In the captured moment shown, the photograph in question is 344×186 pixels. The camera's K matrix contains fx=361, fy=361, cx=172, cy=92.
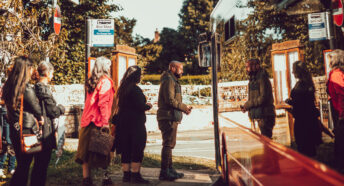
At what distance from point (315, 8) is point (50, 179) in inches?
205

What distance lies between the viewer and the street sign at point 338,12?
5.12ft

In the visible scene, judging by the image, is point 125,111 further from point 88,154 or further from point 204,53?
point 204,53

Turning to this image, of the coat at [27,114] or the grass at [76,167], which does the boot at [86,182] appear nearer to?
the grass at [76,167]

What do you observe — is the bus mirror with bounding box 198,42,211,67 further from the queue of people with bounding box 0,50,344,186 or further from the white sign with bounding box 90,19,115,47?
the white sign with bounding box 90,19,115,47

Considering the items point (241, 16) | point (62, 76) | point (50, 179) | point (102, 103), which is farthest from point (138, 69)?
point (62, 76)

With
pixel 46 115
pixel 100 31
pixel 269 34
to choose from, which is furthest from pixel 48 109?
pixel 269 34

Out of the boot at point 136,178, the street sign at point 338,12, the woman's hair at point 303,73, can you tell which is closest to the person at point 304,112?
the woman's hair at point 303,73

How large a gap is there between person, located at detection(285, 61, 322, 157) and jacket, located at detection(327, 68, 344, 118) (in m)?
0.12

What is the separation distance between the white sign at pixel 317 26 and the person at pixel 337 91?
120 mm

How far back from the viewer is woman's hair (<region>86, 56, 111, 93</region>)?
4.82m

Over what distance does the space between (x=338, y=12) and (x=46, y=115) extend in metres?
3.59

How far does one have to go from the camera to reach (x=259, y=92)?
8.32ft

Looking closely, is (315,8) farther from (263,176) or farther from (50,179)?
(50,179)

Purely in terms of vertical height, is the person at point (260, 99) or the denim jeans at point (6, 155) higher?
the person at point (260, 99)
